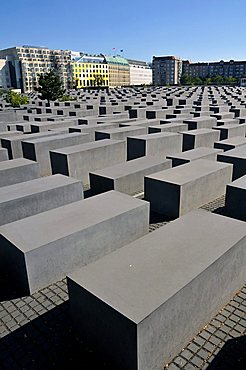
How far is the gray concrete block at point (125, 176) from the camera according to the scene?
905 cm

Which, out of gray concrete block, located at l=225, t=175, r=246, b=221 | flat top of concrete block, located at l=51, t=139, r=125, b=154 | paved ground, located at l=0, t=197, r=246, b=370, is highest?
flat top of concrete block, located at l=51, t=139, r=125, b=154

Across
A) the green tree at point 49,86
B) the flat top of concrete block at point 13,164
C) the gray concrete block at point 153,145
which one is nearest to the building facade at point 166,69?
the green tree at point 49,86

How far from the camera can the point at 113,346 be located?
3809 mm

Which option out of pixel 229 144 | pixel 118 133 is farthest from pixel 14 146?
pixel 229 144

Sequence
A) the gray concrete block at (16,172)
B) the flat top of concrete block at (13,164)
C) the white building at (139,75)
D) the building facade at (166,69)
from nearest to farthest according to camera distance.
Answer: the gray concrete block at (16,172) → the flat top of concrete block at (13,164) → the building facade at (166,69) → the white building at (139,75)

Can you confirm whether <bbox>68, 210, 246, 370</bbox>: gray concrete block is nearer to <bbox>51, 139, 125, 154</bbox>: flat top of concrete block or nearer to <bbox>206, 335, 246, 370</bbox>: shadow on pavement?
<bbox>206, 335, 246, 370</bbox>: shadow on pavement

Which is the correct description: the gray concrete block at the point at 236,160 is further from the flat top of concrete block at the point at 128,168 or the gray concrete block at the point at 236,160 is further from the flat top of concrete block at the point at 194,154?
the flat top of concrete block at the point at 128,168

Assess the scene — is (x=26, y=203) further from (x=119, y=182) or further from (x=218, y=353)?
(x=218, y=353)

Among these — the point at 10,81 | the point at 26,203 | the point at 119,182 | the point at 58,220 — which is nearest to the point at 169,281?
the point at 58,220

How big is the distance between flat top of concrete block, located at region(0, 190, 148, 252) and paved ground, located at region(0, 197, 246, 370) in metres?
1.00

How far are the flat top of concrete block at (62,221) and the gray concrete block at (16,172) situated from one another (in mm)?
3887

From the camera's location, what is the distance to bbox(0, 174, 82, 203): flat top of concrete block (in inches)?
293

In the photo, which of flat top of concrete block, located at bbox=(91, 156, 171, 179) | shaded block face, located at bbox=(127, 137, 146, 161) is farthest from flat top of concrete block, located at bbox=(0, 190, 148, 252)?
shaded block face, located at bbox=(127, 137, 146, 161)

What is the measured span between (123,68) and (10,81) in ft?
165
